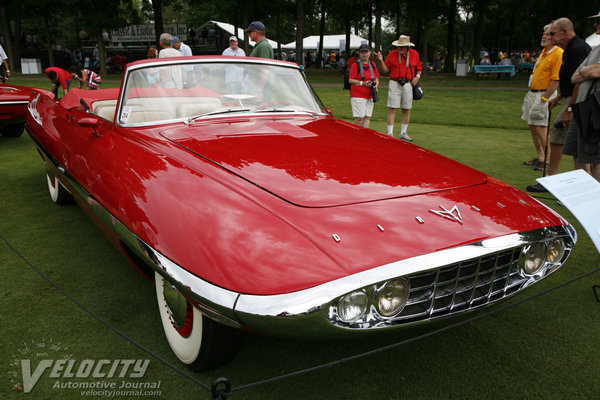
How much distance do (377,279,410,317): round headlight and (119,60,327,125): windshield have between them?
6.08ft

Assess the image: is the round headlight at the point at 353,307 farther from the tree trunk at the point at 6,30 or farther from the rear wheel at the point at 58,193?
the tree trunk at the point at 6,30

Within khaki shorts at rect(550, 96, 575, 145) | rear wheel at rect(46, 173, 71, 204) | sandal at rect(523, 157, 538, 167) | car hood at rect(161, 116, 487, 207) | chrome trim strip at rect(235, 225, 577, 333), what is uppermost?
car hood at rect(161, 116, 487, 207)

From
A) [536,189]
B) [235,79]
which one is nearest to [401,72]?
[536,189]

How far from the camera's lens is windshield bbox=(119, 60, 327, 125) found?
2.96 meters

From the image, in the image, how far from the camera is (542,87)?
5602 millimetres

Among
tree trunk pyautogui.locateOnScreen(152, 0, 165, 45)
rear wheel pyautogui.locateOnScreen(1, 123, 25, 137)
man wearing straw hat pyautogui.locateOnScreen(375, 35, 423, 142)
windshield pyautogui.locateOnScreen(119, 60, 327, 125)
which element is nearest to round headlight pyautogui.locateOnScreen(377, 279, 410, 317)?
windshield pyautogui.locateOnScreen(119, 60, 327, 125)

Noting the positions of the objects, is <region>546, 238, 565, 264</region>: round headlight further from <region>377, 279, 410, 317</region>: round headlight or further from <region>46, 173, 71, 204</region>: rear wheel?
<region>46, 173, 71, 204</region>: rear wheel

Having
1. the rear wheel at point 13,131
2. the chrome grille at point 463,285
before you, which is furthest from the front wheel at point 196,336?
the rear wheel at point 13,131

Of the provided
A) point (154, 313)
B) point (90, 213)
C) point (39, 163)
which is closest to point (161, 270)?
point (154, 313)

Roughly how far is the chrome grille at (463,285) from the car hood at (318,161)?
0.42 meters

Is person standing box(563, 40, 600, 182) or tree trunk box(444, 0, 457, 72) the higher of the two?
tree trunk box(444, 0, 457, 72)

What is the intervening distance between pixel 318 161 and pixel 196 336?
40.2 inches

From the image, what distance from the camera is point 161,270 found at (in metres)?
1.80

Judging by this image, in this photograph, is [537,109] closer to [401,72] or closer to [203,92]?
[401,72]
